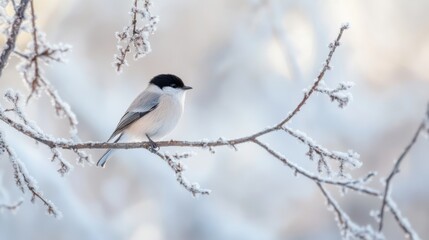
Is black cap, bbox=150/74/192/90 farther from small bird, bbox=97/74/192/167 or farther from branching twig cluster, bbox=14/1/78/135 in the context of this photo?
branching twig cluster, bbox=14/1/78/135

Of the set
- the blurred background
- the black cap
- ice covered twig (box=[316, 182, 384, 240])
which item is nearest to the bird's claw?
ice covered twig (box=[316, 182, 384, 240])

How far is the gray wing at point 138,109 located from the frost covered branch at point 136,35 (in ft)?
5.51

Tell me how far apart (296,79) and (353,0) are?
1454mm

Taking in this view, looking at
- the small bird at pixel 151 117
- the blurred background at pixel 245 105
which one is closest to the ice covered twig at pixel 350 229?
the small bird at pixel 151 117

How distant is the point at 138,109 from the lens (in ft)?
12.3

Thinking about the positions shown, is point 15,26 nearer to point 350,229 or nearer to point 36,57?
point 36,57

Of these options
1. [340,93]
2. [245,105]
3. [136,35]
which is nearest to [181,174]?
[136,35]

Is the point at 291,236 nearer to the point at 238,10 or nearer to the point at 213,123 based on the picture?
the point at 213,123

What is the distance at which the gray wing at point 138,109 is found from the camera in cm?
369

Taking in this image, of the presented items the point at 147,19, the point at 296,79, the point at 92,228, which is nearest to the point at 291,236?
the point at 296,79

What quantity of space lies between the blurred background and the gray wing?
137 inches

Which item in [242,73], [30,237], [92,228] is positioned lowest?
[30,237]

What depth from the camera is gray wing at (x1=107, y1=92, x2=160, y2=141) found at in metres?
3.69

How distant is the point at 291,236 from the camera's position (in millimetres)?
8164
